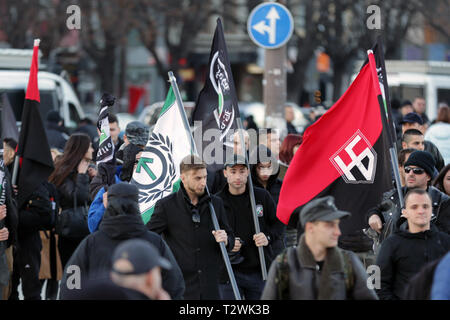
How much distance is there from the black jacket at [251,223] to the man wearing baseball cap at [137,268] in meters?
3.61

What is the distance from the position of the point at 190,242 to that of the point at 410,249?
1.71 m

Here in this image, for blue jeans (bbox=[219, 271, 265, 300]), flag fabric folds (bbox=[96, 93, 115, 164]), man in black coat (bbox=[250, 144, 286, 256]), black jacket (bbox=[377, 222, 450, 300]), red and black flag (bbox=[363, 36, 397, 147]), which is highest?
red and black flag (bbox=[363, 36, 397, 147])

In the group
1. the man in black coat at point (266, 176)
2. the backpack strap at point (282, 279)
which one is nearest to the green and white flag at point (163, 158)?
the man in black coat at point (266, 176)

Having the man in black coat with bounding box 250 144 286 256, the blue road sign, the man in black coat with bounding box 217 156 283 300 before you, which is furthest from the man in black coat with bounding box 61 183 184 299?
the blue road sign

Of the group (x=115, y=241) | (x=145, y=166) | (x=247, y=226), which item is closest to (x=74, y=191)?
(x=145, y=166)

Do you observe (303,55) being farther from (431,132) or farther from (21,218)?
(21,218)

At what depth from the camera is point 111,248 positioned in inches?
252

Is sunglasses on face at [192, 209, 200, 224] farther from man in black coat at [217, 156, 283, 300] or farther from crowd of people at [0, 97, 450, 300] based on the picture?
man in black coat at [217, 156, 283, 300]

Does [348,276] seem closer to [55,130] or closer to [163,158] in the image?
[163,158]

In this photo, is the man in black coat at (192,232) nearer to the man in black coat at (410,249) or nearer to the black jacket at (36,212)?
the man in black coat at (410,249)

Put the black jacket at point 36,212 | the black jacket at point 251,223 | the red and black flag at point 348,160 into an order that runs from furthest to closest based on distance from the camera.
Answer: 1. the black jacket at point 36,212
2. the black jacket at point 251,223
3. the red and black flag at point 348,160

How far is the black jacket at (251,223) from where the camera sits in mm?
8438

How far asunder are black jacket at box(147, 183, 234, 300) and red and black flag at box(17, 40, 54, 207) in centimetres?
142

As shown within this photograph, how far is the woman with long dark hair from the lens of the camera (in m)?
10.0
